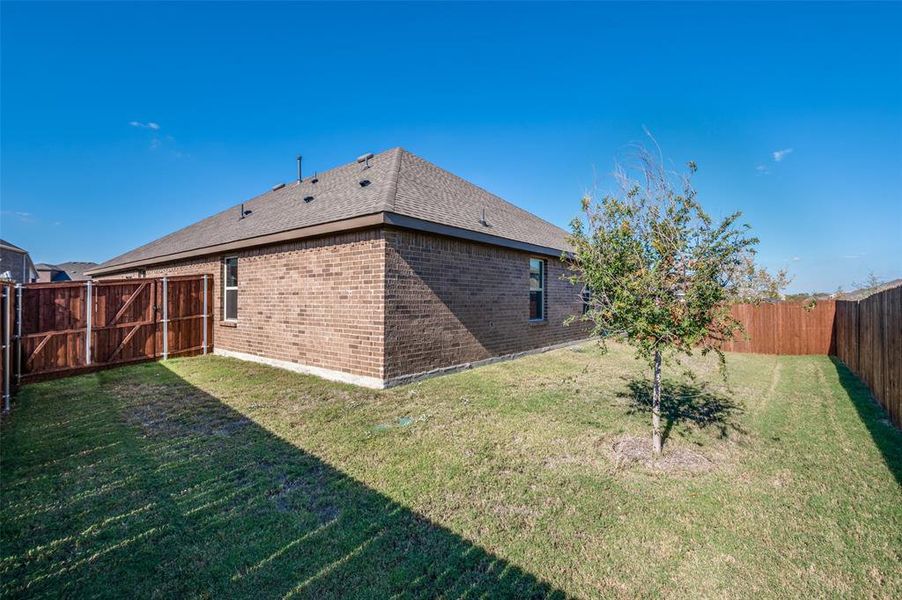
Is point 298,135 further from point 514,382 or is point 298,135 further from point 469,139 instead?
point 514,382

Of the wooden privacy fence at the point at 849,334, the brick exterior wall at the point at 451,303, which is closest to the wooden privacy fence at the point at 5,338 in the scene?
the brick exterior wall at the point at 451,303

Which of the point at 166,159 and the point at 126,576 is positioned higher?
the point at 166,159

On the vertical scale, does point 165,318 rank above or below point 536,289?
below

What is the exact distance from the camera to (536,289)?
11125 mm

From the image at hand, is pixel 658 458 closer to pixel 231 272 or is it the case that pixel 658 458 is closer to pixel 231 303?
pixel 231 303

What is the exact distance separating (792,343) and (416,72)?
16.0 meters

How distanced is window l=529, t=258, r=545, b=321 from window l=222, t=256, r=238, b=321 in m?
8.36

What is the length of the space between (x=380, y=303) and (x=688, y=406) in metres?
5.53

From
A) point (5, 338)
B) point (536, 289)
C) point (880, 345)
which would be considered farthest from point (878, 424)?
point (5, 338)

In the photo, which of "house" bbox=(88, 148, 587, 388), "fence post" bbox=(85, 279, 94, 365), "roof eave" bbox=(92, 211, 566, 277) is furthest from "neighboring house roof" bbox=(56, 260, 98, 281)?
"house" bbox=(88, 148, 587, 388)

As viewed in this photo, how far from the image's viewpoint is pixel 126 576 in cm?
234

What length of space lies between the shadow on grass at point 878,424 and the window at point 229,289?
12683 millimetres

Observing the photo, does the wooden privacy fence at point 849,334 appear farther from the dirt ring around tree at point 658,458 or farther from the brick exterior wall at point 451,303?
the brick exterior wall at point 451,303

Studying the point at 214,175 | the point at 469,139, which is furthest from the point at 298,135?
the point at 469,139
